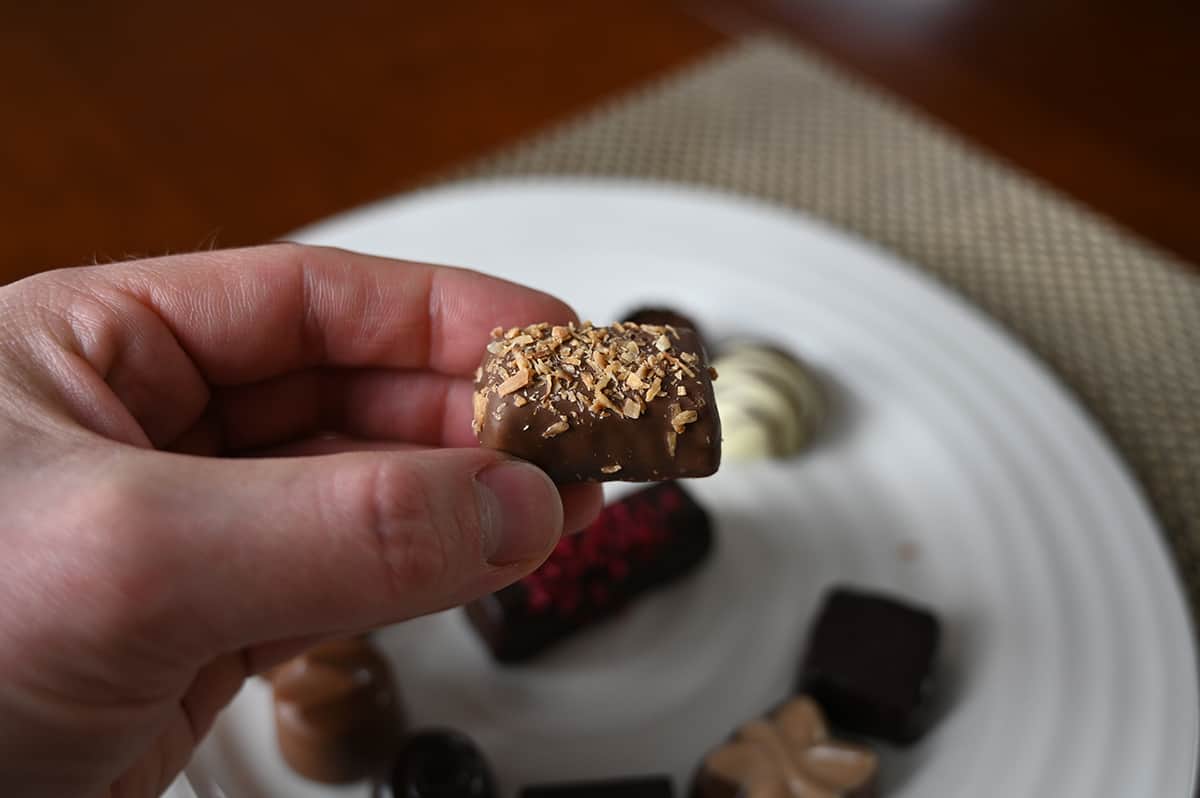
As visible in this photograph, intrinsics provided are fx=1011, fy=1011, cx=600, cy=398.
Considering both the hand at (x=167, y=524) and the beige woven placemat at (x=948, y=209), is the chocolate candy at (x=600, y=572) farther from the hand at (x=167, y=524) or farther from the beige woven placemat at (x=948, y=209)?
the beige woven placemat at (x=948, y=209)

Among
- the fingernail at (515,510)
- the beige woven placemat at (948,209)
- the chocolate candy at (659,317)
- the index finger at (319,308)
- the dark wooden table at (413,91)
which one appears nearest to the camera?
the fingernail at (515,510)

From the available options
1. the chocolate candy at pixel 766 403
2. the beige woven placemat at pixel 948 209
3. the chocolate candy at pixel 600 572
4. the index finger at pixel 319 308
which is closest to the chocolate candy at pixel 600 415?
the index finger at pixel 319 308

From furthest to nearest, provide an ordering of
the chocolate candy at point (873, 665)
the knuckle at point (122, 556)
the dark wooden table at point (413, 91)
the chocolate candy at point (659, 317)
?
the dark wooden table at point (413, 91) < the chocolate candy at point (659, 317) < the chocolate candy at point (873, 665) < the knuckle at point (122, 556)

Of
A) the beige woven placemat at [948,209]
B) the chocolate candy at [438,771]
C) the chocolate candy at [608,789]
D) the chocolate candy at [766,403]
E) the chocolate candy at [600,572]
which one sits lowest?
the chocolate candy at [438,771]

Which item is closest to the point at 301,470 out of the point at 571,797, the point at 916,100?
the point at 571,797

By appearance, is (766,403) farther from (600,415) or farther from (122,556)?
(122,556)

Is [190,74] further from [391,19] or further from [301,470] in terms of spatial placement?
[301,470]

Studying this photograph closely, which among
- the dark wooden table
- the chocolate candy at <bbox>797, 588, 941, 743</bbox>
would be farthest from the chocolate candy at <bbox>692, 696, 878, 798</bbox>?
the dark wooden table
